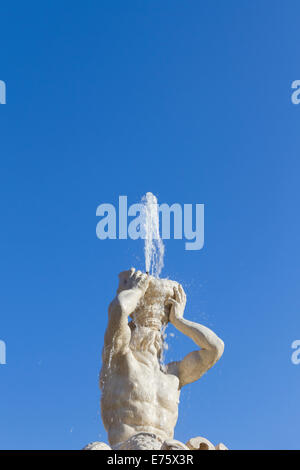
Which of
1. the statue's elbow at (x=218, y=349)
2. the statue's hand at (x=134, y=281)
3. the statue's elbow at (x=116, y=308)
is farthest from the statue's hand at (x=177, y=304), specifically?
the statue's elbow at (x=116, y=308)

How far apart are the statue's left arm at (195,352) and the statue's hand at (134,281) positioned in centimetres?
64

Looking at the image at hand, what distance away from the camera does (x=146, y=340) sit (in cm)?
1138

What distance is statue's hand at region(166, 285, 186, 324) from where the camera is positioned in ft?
38.3

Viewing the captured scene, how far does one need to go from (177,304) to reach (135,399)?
1.66 metres

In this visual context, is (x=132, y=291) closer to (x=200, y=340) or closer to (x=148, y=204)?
(x=200, y=340)

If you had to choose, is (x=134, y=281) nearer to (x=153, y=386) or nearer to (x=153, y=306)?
(x=153, y=306)

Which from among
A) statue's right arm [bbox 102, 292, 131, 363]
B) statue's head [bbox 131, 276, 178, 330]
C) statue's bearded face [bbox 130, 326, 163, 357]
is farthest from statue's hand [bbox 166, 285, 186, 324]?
statue's right arm [bbox 102, 292, 131, 363]

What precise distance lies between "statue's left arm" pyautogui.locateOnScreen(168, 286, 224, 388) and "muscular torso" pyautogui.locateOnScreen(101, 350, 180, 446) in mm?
341

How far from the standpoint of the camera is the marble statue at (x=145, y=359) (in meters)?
10.7

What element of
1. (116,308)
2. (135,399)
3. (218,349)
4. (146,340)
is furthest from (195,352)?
(116,308)

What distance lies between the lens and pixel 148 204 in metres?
13.4
